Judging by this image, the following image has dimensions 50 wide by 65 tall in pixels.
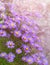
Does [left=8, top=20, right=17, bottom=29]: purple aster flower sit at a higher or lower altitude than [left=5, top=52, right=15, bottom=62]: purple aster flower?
higher

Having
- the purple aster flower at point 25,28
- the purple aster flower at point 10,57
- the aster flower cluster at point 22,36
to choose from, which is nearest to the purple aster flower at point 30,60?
the aster flower cluster at point 22,36

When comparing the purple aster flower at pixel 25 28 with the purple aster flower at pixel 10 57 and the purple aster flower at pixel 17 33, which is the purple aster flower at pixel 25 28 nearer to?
the purple aster flower at pixel 17 33

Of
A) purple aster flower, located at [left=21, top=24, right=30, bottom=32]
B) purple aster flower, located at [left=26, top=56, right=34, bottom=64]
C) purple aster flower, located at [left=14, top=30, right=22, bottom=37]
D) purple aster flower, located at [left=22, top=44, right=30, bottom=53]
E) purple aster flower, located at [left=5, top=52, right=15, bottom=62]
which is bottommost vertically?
purple aster flower, located at [left=26, top=56, right=34, bottom=64]

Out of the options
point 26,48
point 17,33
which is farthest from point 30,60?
point 17,33

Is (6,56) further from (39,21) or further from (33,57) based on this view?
(39,21)

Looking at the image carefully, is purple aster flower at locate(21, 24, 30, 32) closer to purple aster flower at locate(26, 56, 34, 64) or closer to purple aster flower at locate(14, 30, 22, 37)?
purple aster flower at locate(14, 30, 22, 37)

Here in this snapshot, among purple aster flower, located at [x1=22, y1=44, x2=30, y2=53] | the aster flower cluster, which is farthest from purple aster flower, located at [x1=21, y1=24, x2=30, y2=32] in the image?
purple aster flower, located at [x1=22, y1=44, x2=30, y2=53]

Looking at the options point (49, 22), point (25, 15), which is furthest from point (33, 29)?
point (49, 22)

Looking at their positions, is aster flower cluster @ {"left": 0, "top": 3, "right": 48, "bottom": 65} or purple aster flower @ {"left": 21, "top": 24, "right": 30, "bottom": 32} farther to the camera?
purple aster flower @ {"left": 21, "top": 24, "right": 30, "bottom": 32}
